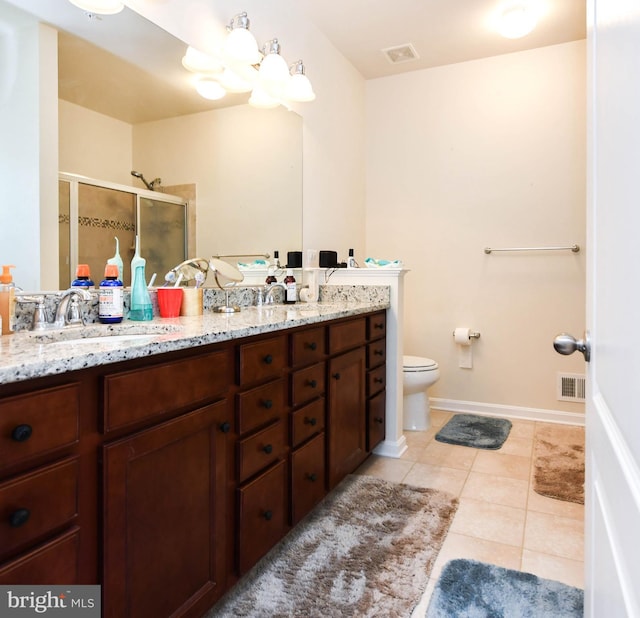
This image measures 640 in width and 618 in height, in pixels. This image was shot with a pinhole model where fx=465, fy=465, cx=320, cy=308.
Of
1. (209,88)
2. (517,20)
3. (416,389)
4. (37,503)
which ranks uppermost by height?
(517,20)

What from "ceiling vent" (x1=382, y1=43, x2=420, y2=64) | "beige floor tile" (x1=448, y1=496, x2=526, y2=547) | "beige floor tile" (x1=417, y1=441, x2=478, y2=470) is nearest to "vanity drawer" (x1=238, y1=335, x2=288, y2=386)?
"beige floor tile" (x1=448, y1=496, x2=526, y2=547)

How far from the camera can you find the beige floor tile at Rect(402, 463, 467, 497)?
7.07 ft

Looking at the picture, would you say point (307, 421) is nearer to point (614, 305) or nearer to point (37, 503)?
point (37, 503)

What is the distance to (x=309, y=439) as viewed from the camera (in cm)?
172

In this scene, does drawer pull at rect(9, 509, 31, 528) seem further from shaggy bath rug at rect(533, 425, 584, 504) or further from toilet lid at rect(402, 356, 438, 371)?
toilet lid at rect(402, 356, 438, 371)

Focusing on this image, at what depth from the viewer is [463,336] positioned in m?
3.21

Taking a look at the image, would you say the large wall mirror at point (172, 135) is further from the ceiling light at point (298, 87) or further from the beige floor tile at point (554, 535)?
the beige floor tile at point (554, 535)

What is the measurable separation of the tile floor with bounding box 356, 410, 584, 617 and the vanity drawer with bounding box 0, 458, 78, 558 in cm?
104

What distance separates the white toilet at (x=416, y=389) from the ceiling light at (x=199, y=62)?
1.86 m

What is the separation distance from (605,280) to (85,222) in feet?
4.84

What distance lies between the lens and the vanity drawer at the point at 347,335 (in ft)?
6.21

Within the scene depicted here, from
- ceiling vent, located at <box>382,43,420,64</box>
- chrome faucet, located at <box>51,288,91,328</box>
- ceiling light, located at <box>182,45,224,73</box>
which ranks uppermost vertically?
ceiling vent, located at <box>382,43,420,64</box>

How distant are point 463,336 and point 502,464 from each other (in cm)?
100

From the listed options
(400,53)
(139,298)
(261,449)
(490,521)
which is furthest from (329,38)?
(490,521)
